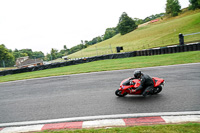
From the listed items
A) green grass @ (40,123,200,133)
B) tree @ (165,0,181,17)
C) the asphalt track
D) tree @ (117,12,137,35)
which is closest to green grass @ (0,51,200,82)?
the asphalt track

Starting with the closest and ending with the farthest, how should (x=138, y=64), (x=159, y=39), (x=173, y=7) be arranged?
(x=138, y=64)
(x=159, y=39)
(x=173, y=7)

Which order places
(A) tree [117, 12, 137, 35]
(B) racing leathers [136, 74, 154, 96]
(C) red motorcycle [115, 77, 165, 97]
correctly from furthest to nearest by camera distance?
(A) tree [117, 12, 137, 35]
(C) red motorcycle [115, 77, 165, 97]
(B) racing leathers [136, 74, 154, 96]

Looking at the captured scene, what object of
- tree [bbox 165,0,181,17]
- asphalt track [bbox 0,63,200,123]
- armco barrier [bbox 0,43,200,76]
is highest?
tree [bbox 165,0,181,17]

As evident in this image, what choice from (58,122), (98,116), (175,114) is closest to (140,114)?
(175,114)

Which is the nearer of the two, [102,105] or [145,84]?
[102,105]

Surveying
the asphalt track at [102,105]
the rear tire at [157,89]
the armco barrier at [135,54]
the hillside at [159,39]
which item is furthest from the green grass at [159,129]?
the hillside at [159,39]

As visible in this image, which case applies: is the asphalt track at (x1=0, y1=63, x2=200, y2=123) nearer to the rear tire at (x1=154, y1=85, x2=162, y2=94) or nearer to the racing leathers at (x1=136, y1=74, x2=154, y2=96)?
the rear tire at (x1=154, y1=85, x2=162, y2=94)

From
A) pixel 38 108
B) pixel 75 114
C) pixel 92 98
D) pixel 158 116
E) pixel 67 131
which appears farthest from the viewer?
pixel 92 98

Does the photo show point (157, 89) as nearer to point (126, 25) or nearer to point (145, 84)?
point (145, 84)

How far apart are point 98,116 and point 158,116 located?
167 cm

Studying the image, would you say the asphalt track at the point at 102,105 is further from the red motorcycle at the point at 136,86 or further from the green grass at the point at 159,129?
the green grass at the point at 159,129

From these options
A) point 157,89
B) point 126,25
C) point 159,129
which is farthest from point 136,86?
point 126,25

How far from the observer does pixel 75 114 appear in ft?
15.6

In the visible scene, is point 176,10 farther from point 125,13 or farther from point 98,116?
point 98,116
